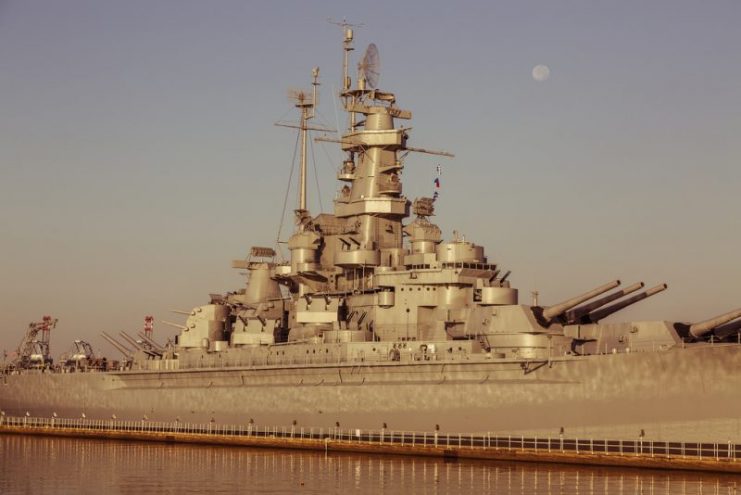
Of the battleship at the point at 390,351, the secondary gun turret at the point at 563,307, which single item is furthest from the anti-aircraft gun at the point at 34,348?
the secondary gun turret at the point at 563,307

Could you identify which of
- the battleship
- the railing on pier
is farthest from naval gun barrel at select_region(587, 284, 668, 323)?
the railing on pier

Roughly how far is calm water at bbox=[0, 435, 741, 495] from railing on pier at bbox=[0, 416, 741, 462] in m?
1.39

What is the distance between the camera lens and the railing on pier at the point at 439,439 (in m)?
39.2

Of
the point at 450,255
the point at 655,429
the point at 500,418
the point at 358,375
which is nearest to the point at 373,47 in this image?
the point at 450,255

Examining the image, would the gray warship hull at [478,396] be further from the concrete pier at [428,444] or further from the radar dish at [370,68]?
the radar dish at [370,68]

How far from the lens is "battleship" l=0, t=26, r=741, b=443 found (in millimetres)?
40594

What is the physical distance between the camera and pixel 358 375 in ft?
157

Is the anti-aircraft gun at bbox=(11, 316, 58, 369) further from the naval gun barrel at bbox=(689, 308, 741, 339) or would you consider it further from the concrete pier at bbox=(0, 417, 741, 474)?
the naval gun barrel at bbox=(689, 308, 741, 339)

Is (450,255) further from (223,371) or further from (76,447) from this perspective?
(76,447)

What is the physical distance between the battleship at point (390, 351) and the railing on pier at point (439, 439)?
1.04 feet

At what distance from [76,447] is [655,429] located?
2584cm

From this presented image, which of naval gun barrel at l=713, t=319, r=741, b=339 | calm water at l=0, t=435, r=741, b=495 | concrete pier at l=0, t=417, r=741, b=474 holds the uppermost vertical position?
naval gun barrel at l=713, t=319, r=741, b=339

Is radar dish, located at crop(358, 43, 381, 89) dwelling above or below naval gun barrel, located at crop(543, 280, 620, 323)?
above

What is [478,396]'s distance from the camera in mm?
44344
